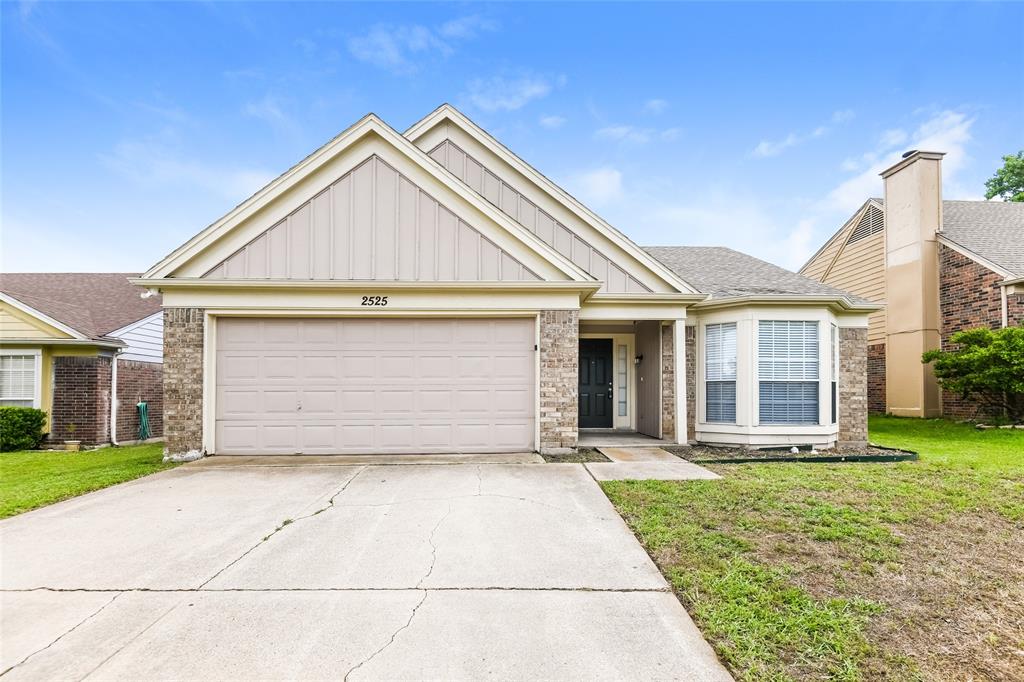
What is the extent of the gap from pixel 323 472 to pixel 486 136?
812cm

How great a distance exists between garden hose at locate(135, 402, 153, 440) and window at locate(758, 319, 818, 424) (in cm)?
1532

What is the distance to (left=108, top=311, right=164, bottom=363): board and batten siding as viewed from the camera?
41.5ft

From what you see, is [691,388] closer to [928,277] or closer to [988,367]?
[988,367]

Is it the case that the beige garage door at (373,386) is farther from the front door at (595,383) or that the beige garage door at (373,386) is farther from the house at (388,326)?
the front door at (595,383)

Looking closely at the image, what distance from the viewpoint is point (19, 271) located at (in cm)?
1731

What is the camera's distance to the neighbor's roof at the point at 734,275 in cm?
995

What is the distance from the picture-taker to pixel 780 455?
356 inches

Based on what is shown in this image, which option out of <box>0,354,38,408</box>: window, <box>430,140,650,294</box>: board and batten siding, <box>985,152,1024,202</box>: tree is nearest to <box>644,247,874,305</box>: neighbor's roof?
<box>430,140,650,294</box>: board and batten siding

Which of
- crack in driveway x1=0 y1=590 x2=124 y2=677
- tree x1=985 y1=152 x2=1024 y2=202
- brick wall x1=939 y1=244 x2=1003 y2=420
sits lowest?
crack in driveway x1=0 y1=590 x2=124 y2=677

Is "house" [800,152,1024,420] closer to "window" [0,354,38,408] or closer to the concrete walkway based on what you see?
the concrete walkway

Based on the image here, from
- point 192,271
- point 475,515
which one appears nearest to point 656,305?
point 475,515

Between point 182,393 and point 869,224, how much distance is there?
69.8 ft

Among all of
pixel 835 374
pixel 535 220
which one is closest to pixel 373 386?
pixel 535 220

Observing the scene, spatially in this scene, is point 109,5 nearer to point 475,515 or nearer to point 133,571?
point 133,571
